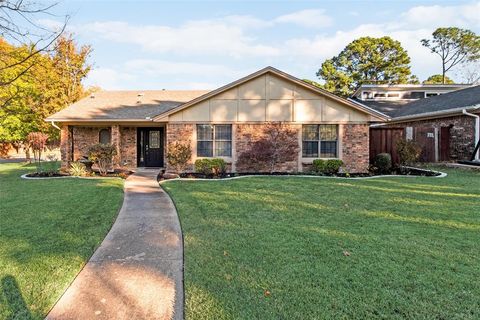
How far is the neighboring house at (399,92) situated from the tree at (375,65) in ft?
37.7

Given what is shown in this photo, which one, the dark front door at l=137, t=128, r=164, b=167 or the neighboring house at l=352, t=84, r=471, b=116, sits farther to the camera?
the neighboring house at l=352, t=84, r=471, b=116

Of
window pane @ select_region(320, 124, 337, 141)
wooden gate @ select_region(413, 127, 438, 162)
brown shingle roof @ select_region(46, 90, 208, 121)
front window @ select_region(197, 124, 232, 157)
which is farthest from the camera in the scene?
wooden gate @ select_region(413, 127, 438, 162)

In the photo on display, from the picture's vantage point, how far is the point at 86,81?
94.1 ft

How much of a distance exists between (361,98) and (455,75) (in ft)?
78.3

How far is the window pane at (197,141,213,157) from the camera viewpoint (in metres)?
13.4

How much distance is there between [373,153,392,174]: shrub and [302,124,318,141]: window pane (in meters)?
2.93

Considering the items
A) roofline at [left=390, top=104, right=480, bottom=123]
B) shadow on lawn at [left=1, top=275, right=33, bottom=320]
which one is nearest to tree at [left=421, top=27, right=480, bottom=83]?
roofline at [left=390, top=104, right=480, bottom=123]

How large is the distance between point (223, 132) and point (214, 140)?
53 centimetres

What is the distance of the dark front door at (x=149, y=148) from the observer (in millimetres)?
15594

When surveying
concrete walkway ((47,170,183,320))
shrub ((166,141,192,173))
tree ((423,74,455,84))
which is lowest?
concrete walkway ((47,170,183,320))

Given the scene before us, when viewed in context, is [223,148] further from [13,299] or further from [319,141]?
[13,299]

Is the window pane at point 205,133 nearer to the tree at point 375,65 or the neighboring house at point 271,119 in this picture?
the neighboring house at point 271,119

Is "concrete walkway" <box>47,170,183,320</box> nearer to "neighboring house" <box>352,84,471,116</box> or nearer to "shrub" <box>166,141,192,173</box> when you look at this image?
"shrub" <box>166,141,192,173</box>

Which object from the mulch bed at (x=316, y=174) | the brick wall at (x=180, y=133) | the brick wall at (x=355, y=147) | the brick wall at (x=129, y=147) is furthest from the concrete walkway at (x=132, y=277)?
the brick wall at (x=129, y=147)
